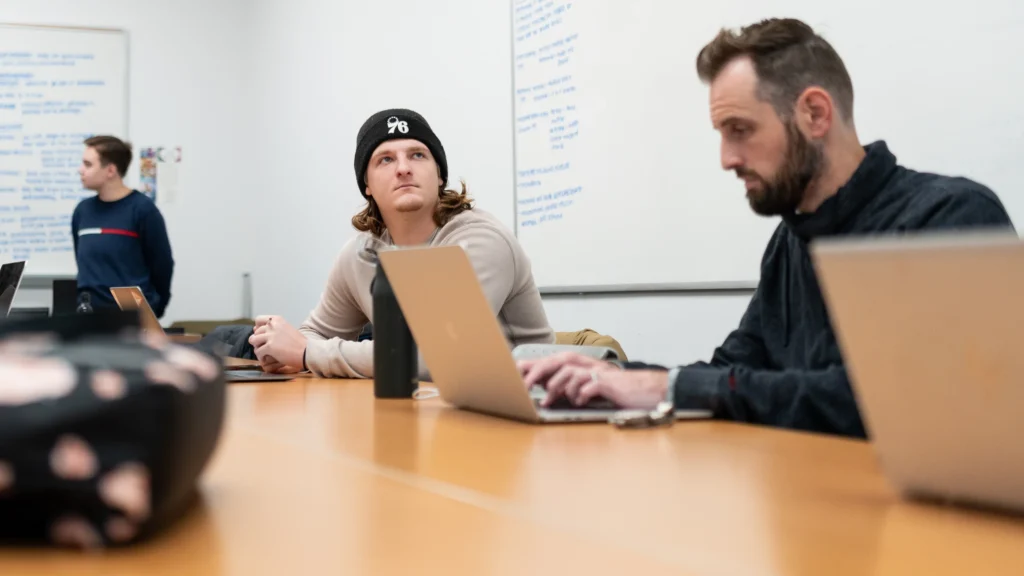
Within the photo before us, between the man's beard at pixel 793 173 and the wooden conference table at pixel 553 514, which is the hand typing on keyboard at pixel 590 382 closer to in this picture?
the wooden conference table at pixel 553 514

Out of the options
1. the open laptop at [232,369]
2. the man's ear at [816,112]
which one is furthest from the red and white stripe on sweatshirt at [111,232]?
the man's ear at [816,112]

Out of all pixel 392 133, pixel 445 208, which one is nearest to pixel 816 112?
pixel 445 208

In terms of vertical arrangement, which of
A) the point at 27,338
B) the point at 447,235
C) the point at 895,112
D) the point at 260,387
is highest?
the point at 895,112

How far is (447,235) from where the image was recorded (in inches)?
83.4

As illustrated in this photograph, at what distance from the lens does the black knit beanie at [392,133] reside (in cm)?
228

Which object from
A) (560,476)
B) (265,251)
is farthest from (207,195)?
(560,476)

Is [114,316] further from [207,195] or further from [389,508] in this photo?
[207,195]

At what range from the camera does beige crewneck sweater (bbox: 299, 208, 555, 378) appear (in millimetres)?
1895

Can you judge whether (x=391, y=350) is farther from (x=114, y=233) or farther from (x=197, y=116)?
(x=197, y=116)

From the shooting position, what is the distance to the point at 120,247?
468 centimetres

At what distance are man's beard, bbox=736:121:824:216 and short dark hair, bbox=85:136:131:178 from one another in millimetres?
3992

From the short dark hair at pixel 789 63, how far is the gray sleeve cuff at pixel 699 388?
23.7 inches

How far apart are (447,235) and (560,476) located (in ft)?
4.56

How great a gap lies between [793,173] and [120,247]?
394 centimetres
